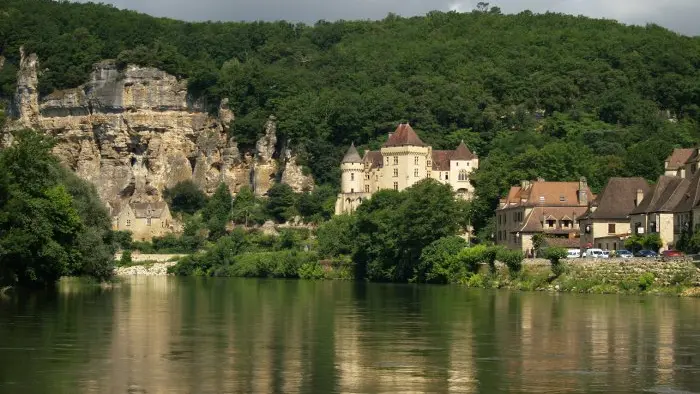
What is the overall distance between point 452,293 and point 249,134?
101600mm

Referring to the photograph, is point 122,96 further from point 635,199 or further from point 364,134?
point 635,199

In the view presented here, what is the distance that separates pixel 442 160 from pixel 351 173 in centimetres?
957

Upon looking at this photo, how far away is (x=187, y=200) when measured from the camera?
536ft

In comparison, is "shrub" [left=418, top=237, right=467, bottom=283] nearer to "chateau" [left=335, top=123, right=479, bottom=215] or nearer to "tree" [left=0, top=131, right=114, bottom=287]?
"tree" [left=0, top=131, right=114, bottom=287]

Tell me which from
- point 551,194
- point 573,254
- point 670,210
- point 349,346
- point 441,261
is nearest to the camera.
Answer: point 349,346

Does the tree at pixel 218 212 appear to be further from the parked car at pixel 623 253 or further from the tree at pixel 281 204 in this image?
the parked car at pixel 623 253

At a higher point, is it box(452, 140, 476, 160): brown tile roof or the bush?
box(452, 140, 476, 160): brown tile roof

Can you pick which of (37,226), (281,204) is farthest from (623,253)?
(281,204)

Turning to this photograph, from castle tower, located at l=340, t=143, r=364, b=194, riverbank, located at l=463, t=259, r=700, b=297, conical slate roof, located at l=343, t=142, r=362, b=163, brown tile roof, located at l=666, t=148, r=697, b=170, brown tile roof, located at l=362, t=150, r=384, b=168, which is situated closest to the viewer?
riverbank, located at l=463, t=259, r=700, b=297

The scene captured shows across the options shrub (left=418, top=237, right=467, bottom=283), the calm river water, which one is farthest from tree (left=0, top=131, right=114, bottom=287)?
shrub (left=418, top=237, right=467, bottom=283)

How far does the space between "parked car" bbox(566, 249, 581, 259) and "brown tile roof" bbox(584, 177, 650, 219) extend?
14.9 feet

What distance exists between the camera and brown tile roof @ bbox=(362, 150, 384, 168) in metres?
148

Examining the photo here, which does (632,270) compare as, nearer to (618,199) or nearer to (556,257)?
(556,257)

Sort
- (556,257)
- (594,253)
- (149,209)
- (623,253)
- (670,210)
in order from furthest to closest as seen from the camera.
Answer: (149,209) → (594,253) → (670,210) → (623,253) → (556,257)
